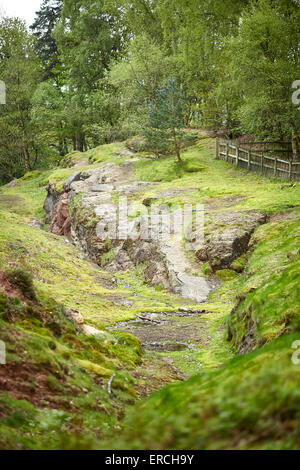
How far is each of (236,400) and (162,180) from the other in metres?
27.0

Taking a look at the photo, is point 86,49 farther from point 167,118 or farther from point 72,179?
point 167,118

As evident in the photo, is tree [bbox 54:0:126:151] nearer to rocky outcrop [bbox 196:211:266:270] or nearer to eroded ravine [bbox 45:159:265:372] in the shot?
eroded ravine [bbox 45:159:265:372]

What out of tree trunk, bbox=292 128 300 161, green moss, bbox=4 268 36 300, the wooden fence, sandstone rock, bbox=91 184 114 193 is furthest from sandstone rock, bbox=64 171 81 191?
green moss, bbox=4 268 36 300

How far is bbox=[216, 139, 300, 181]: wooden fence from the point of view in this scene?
24.0 metres

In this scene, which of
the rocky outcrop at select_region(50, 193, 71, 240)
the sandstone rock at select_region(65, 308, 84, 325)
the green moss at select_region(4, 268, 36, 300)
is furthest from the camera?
the rocky outcrop at select_region(50, 193, 71, 240)

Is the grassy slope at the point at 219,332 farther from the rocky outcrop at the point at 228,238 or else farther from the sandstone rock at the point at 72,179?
the sandstone rock at the point at 72,179

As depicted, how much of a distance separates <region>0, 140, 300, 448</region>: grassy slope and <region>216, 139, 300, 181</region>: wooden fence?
1203 mm

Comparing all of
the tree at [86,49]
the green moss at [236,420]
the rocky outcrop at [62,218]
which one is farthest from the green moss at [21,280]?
the tree at [86,49]

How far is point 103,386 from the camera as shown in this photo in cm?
585

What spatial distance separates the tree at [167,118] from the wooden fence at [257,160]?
401cm

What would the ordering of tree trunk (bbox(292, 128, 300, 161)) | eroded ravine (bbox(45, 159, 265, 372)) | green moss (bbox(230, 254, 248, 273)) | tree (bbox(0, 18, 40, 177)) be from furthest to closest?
tree (bbox(0, 18, 40, 177))
tree trunk (bbox(292, 128, 300, 161))
green moss (bbox(230, 254, 248, 273))
eroded ravine (bbox(45, 159, 265, 372))

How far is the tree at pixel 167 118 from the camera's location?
92.6 feet

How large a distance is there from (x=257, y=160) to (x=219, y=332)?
19720 millimetres
